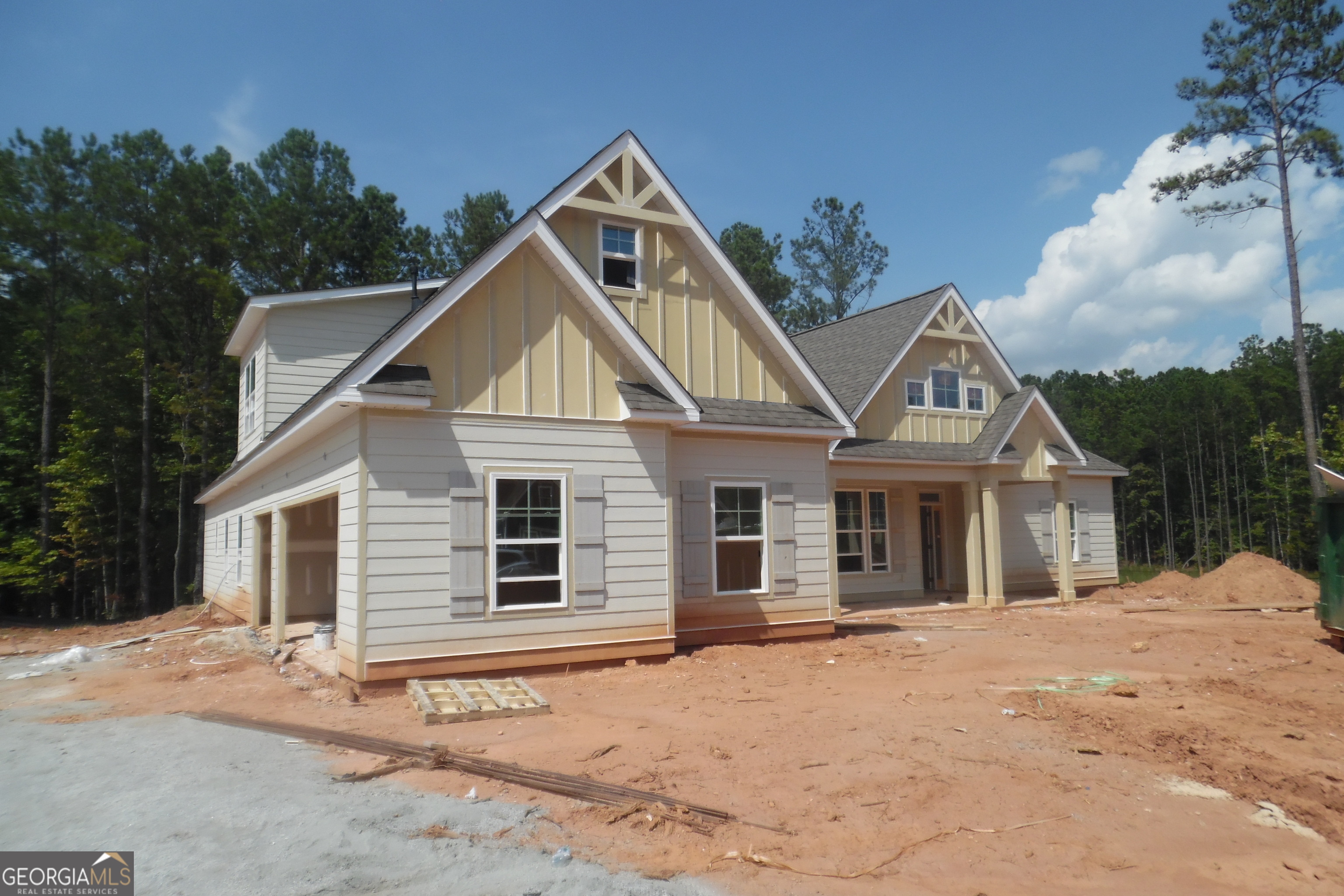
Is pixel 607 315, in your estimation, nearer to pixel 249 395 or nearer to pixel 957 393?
pixel 249 395

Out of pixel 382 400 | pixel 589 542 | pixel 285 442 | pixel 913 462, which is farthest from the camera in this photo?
pixel 913 462

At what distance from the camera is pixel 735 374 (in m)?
13.6

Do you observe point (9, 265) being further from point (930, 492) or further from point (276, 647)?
point (930, 492)

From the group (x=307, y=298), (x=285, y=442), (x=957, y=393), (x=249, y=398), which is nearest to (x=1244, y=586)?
(x=957, y=393)

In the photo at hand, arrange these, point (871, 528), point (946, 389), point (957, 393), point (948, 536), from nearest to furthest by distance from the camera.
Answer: point (871, 528)
point (946, 389)
point (957, 393)
point (948, 536)

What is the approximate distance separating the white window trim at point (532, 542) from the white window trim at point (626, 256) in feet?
12.0

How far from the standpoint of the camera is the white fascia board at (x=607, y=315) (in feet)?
34.8

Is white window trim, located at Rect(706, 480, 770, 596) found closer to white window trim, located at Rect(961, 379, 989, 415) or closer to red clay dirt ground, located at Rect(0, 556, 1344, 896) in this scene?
red clay dirt ground, located at Rect(0, 556, 1344, 896)

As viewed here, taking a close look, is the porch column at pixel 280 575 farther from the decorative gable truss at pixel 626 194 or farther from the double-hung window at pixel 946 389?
the double-hung window at pixel 946 389

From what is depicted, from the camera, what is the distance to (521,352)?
34.6 ft

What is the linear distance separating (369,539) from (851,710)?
5.65 m

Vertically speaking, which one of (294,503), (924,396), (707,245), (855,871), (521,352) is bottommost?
(855,871)

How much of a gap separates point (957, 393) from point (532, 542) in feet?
43.4

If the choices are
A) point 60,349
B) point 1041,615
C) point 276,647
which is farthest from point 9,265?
point 1041,615
